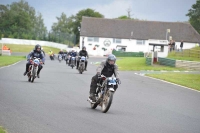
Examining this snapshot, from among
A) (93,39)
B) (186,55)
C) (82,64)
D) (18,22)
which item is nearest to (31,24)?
(18,22)

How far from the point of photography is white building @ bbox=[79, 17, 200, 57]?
10788 cm

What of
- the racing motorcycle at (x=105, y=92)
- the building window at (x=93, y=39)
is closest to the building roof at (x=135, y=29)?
the building window at (x=93, y=39)

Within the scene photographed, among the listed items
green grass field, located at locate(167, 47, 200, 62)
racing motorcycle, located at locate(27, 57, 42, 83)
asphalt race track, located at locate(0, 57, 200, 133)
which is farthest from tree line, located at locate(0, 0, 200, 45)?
asphalt race track, located at locate(0, 57, 200, 133)

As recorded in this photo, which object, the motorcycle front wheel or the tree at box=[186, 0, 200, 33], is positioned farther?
the tree at box=[186, 0, 200, 33]

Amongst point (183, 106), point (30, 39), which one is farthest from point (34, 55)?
point (30, 39)

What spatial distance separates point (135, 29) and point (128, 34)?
239 centimetres

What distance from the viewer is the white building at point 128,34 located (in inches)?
4247

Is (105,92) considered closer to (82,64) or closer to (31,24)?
(82,64)

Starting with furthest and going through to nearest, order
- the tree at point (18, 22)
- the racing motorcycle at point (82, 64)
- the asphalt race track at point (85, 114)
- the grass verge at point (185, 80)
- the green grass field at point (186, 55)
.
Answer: the tree at point (18, 22) → the green grass field at point (186, 55) → the racing motorcycle at point (82, 64) → the grass verge at point (185, 80) → the asphalt race track at point (85, 114)

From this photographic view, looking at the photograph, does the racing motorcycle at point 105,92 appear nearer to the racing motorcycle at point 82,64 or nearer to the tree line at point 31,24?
the racing motorcycle at point 82,64

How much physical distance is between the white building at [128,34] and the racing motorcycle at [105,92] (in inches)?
3612

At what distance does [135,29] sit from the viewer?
361 ft

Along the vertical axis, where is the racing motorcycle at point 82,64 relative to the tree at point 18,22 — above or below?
below

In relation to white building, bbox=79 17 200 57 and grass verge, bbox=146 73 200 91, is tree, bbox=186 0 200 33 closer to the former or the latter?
white building, bbox=79 17 200 57
